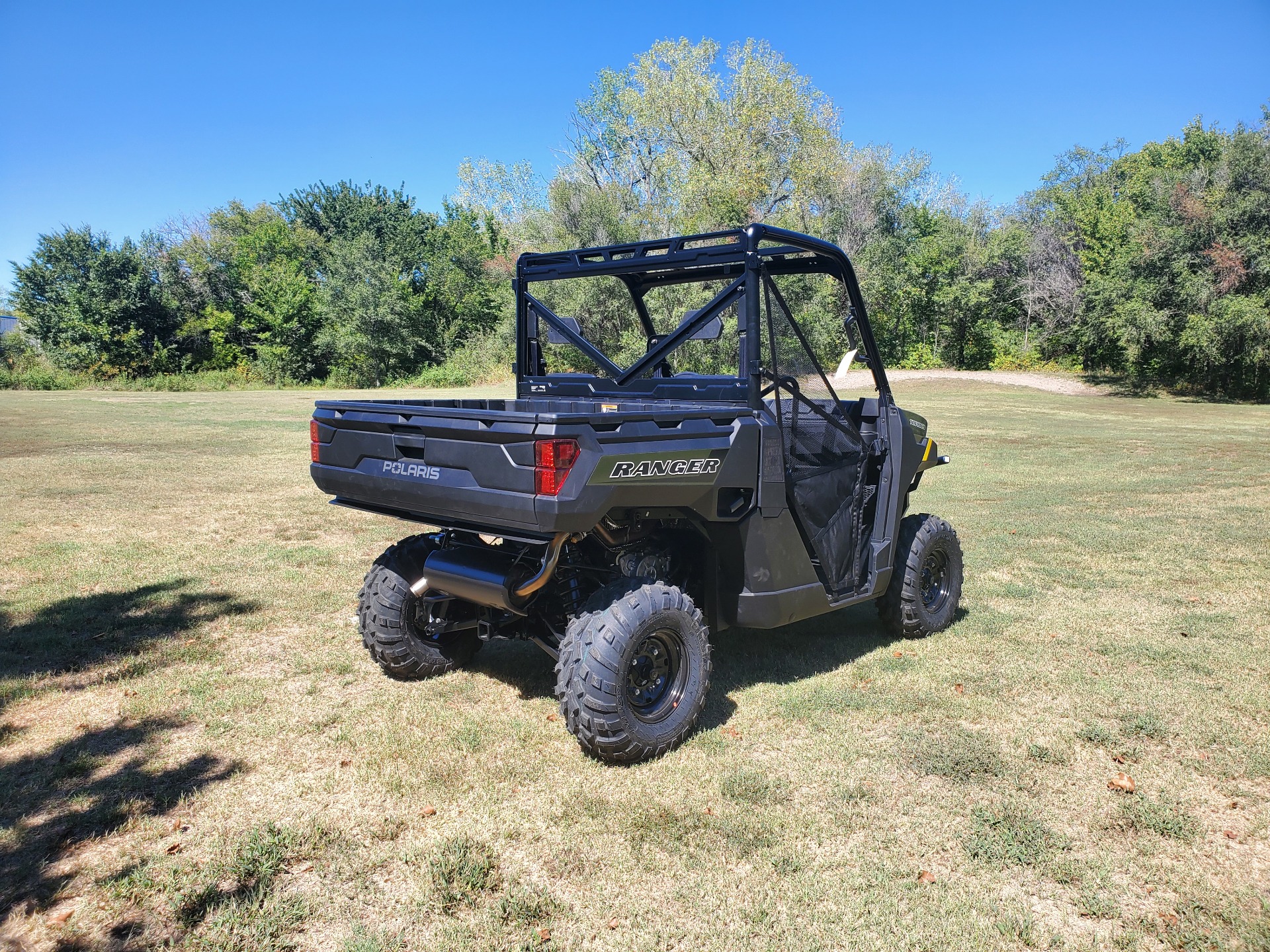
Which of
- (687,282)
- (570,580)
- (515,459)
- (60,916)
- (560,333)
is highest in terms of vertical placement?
(687,282)

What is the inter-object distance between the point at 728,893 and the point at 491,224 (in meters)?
53.8

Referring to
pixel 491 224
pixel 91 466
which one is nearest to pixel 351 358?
pixel 491 224

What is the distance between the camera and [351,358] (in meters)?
46.1

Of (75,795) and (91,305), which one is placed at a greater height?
(91,305)

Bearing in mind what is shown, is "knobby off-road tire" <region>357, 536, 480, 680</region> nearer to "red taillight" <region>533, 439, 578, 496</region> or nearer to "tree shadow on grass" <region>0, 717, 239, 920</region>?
"tree shadow on grass" <region>0, 717, 239, 920</region>

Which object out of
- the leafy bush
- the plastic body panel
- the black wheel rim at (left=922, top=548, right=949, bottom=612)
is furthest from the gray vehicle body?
the leafy bush

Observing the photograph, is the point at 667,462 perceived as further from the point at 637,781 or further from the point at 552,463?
the point at 637,781

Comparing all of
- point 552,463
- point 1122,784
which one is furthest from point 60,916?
point 1122,784

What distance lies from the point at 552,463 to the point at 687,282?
78.4 inches

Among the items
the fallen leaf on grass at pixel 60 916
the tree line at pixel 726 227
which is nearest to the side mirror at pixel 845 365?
the fallen leaf on grass at pixel 60 916

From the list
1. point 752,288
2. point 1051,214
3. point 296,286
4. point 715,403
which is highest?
point 1051,214

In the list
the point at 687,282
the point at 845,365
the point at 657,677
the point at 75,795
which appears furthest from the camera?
the point at 687,282

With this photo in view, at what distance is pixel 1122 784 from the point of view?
11.7 ft

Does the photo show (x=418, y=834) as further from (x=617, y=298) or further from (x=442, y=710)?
(x=617, y=298)
